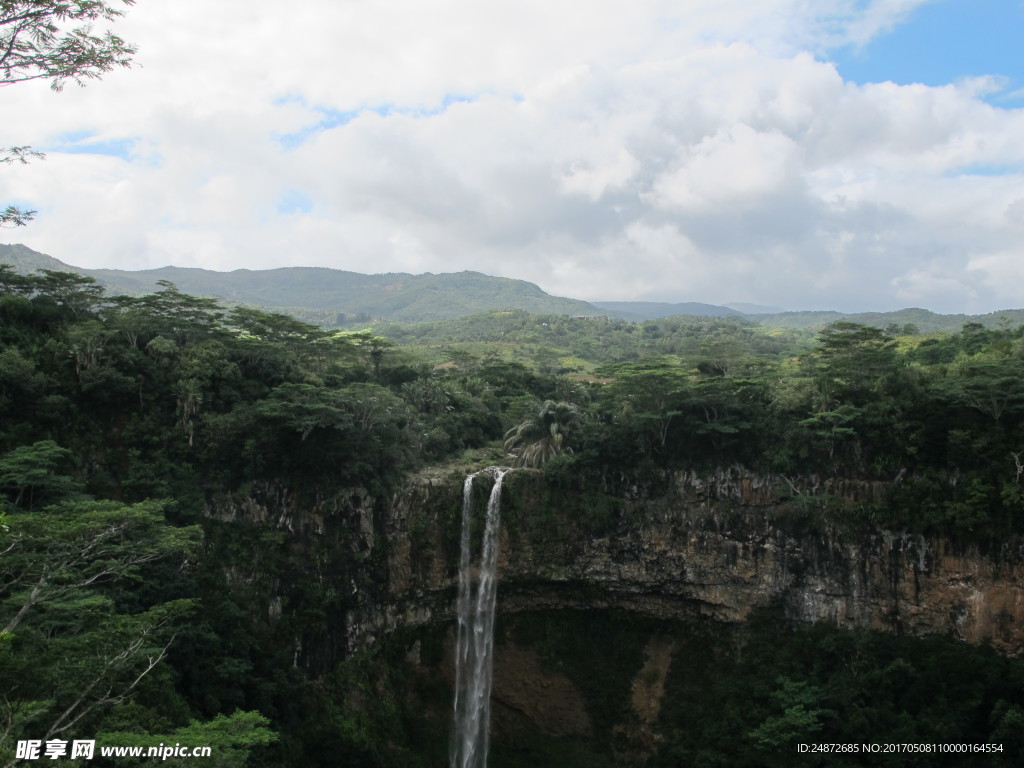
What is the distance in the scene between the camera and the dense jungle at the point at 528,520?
21.0 meters

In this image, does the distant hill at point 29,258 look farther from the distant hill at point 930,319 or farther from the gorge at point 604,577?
the distant hill at point 930,319

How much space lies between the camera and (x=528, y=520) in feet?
91.0

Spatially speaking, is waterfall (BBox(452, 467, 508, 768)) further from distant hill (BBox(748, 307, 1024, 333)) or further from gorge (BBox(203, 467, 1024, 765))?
distant hill (BBox(748, 307, 1024, 333))

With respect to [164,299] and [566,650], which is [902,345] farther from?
[164,299]

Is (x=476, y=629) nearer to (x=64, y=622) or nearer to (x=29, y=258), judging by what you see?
(x=64, y=622)

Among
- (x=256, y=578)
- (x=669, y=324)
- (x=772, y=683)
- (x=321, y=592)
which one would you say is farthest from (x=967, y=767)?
(x=669, y=324)

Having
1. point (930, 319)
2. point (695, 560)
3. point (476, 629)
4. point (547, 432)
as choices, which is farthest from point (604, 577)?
point (930, 319)

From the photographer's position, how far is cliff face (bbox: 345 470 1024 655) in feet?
74.2

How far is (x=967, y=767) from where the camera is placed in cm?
1897

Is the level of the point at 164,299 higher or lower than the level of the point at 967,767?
higher

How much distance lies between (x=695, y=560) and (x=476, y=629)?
8.57 m

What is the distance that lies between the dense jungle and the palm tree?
0.12 m

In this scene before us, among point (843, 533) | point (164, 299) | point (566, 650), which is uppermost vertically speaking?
point (164, 299)

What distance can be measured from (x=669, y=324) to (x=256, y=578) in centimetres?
8262
